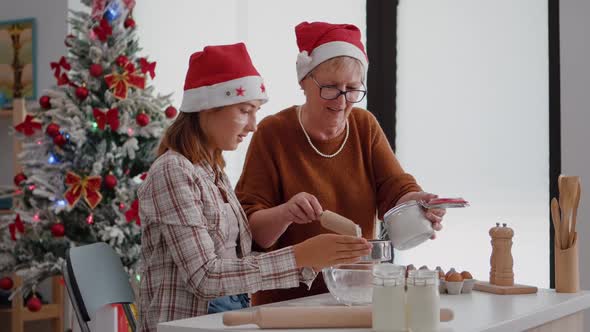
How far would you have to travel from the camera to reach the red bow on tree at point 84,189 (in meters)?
4.01

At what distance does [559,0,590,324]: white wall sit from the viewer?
11.5 feet

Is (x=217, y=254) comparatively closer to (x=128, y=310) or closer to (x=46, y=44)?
(x=128, y=310)

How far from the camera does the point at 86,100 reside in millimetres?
4102

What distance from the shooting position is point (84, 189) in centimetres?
402

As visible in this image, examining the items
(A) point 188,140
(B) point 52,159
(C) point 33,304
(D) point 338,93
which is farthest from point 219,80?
(C) point 33,304

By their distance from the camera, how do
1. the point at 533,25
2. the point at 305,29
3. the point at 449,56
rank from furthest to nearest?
1. the point at 449,56
2. the point at 533,25
3. the point at 305,29

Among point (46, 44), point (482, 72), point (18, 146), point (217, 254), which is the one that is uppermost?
point (46, 44)

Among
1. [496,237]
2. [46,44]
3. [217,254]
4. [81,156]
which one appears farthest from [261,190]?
[46,44]

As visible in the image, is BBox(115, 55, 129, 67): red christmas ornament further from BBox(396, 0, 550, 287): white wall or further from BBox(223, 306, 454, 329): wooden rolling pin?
BBox(223, 306, 454, 329): wooden rolling pin

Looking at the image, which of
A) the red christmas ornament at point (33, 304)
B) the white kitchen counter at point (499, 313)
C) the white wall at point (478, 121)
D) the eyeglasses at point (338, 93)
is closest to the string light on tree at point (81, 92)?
the red christmas ornament at point (33, 304)

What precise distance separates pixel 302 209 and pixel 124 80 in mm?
2382

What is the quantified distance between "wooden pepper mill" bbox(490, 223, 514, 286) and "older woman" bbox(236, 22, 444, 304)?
9.0 inches

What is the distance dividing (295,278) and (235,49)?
691 millimetres

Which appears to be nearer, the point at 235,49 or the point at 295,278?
the point at 295,278
